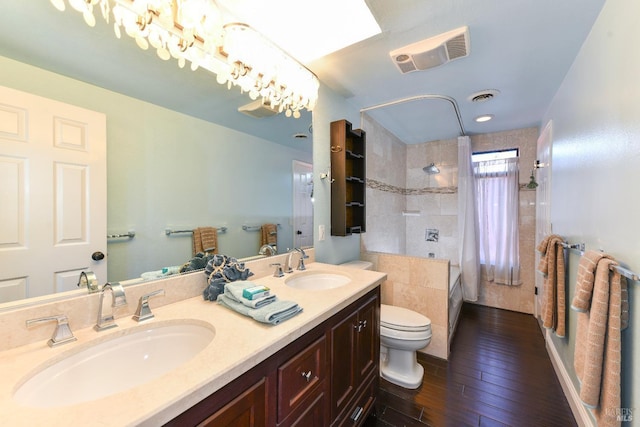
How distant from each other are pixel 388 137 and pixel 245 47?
7.46 ft

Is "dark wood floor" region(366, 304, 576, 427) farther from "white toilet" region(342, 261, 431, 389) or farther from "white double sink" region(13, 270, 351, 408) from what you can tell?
"white double sink" region(13, 270, 351, 408)

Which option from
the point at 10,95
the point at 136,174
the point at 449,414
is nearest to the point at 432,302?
the point at 449,414

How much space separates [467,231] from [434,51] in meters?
2.17

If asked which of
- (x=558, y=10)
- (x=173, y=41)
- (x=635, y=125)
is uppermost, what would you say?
(x=558, y=10)

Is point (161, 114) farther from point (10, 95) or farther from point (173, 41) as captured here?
point (10, 95)

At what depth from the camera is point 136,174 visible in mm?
1030

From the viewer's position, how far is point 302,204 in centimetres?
183

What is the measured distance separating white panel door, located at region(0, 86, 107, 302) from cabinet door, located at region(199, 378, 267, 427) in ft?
2.27

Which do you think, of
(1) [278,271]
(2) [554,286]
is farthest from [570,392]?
(1) [278,271]

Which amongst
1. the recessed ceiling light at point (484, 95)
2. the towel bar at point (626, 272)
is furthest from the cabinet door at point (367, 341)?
the recessed ceiling light at point (484, 95)

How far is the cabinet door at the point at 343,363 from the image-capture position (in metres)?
1.14

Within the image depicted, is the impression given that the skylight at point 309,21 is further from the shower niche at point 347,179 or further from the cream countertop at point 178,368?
the cream countertop at point 178,368

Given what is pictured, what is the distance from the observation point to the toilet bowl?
5.95 ft

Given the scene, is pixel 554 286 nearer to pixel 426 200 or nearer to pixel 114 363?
pixel 426 200
